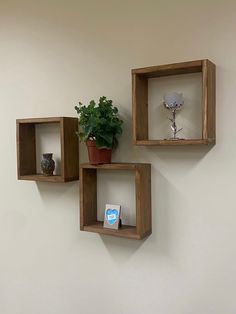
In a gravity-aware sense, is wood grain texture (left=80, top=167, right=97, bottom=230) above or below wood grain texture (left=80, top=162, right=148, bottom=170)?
below

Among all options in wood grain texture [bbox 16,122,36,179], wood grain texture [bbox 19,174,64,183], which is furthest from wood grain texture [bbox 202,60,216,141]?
wood grain texture [bbox 16,122,36,179]

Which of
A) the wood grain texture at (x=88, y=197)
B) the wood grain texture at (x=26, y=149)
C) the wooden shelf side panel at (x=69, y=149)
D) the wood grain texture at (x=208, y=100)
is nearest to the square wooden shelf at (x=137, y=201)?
the wood grain texture at (x=88, y=197)

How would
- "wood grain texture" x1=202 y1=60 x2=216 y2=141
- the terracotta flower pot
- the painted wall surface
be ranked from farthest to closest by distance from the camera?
the terracotta flower pot < the painted wall surface < "wood grain texture" x1=202 y1=60 x2=216 y2=141

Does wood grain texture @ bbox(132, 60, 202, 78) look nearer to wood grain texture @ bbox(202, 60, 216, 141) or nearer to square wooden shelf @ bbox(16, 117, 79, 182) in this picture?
wood grain texture @ bbox(202, 60, 216, 141)

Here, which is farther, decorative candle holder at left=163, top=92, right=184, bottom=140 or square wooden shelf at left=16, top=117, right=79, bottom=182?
square wooden shelf at left=16, top=117, right=79, bottom=182

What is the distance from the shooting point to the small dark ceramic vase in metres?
2.00

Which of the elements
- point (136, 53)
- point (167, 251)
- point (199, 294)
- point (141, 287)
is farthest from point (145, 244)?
point (136, 53)

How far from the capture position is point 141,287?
183 centimetres

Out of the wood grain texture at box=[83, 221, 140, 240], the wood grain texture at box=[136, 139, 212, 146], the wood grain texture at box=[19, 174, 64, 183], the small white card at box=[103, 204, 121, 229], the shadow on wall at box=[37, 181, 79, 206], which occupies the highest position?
the wood grain texture at box=[136, 139, 212, 146]

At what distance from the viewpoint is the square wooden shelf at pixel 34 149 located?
74.6 inches

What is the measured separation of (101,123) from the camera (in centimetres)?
169

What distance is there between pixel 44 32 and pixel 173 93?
104 cm

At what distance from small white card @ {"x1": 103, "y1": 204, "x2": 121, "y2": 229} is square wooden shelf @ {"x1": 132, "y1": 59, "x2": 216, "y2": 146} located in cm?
41
